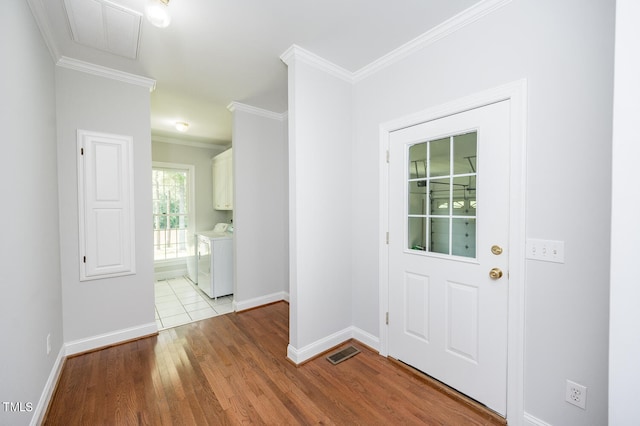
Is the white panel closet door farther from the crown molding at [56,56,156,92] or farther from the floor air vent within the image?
the floor air vent

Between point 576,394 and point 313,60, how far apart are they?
291cm

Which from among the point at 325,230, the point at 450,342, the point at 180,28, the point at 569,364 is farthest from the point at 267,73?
the point at 569,364

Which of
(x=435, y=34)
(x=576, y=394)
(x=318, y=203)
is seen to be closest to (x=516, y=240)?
(x=576, y=394)

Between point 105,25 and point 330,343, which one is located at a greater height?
point 105,25

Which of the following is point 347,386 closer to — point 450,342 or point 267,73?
point 450,342

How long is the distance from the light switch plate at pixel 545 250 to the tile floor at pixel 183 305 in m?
3.29

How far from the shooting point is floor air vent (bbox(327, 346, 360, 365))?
2338mm

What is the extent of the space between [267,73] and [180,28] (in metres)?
0.86

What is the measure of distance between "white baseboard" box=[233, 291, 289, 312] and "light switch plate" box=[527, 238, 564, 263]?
3.06 meters

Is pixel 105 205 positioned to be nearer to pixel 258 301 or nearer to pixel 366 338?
pixel 258 301

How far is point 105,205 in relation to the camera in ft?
8.30

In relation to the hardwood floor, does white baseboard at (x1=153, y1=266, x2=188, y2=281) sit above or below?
above

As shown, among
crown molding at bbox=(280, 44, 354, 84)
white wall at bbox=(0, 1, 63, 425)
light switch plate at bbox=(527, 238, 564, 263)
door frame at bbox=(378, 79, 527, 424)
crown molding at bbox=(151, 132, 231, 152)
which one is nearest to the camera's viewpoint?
white wall at bbox=(0, 1, 63, 425)

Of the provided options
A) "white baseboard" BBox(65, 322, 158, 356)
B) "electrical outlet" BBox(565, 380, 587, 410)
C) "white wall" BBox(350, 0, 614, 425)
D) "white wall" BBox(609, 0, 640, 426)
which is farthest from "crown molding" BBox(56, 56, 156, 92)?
"electrical outlet" BBox(565, 380, 587, 410)
